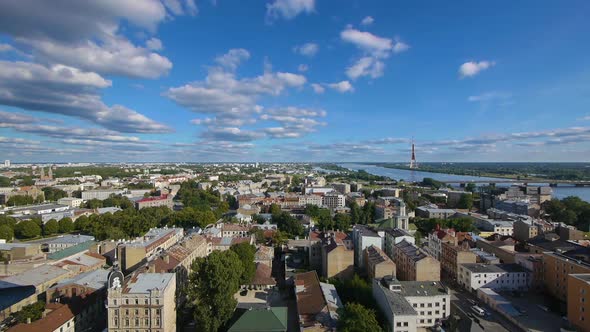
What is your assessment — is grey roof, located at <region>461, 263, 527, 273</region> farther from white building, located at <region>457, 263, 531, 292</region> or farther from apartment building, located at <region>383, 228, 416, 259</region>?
apartment building, located at <region>383, 228, 416, 259</region>

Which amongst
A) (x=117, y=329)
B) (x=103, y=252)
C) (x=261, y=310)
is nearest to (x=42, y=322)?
(x=117, y=329)

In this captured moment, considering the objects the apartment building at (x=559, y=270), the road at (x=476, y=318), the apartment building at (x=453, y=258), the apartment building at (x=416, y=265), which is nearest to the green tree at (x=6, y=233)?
the apartment building at (x=416, y=265)

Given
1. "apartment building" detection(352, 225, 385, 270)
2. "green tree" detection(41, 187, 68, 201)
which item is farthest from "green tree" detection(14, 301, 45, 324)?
"green tree" detection(41, 187, 68, 201)

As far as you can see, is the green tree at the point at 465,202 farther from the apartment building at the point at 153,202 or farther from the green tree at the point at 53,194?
the green tree at the point at 53,194

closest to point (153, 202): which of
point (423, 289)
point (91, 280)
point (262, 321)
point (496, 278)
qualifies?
point (91, 280)

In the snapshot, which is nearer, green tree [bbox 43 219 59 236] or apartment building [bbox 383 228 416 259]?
apartment building [bbox 383 228 416 259]

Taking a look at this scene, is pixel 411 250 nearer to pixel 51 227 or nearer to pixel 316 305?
pixel 316 305

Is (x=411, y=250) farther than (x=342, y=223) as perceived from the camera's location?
No
